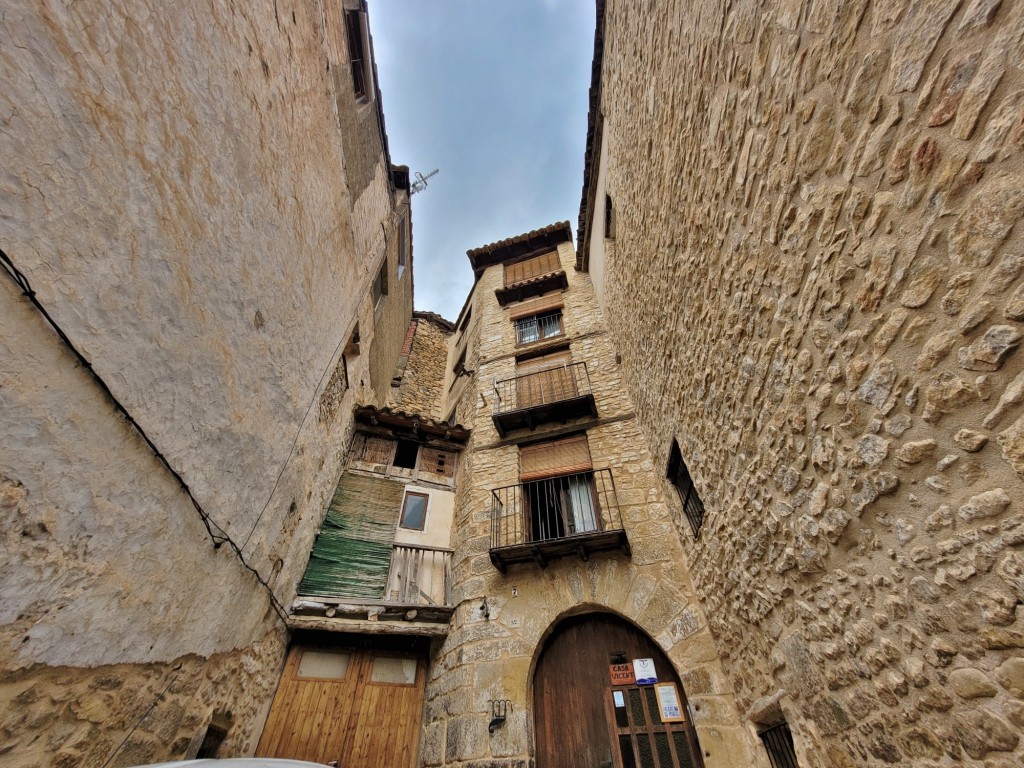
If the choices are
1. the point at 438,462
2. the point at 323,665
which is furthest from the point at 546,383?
the point at 323,665

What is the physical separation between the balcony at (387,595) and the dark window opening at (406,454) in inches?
64.0

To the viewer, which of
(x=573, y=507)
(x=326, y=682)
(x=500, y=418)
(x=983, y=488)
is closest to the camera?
(x=983, y=488)

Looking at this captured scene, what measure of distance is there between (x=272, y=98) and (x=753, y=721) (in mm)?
7336

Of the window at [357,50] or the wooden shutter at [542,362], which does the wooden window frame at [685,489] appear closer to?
the wooden shutter at [542,362]

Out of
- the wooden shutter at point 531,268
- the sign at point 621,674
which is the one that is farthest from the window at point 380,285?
the sign at point 621,674

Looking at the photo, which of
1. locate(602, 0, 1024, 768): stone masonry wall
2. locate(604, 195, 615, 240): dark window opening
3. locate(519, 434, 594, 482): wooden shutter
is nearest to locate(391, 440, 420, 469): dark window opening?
locate(519, 434, 594, 482): wooden shutter

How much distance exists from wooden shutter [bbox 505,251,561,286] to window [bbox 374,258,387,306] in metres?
3.45

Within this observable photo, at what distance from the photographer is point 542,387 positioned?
7922 mm

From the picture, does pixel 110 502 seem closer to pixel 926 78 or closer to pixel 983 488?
pixel 983 488

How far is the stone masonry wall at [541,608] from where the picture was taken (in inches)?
162

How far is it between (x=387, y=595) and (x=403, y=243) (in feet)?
26.8

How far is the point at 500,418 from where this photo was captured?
7.06 m

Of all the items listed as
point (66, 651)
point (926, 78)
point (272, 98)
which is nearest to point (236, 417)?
point (66, 651)

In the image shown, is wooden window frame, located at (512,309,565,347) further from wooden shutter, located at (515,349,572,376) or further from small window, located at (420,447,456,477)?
small window, located at (420,447,456,477)
